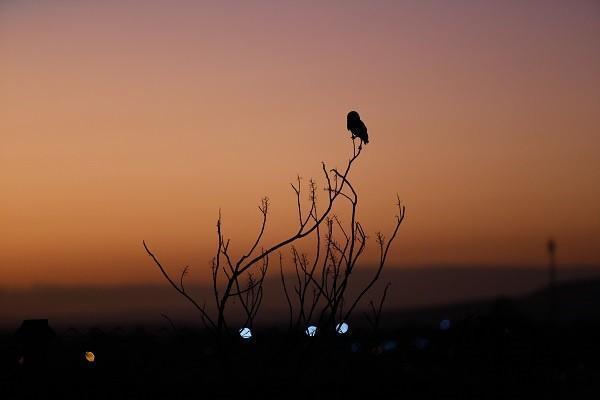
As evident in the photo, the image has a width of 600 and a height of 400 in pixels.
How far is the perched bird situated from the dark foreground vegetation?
195cm

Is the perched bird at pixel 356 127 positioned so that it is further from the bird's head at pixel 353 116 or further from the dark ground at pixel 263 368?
the dark ground at pixel 263 368

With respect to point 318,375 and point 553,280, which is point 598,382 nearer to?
point 318,375

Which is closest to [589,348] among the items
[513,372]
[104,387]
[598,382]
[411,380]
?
[598,382]

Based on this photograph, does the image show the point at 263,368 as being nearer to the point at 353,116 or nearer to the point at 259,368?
the point at 259,368

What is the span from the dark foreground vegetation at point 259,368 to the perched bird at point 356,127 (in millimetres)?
1950

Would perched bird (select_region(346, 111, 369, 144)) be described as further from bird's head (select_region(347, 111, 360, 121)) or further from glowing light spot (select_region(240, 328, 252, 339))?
glowing light spot (select_region(240, 328, 252, 339))

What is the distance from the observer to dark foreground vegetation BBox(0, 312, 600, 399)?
926cm

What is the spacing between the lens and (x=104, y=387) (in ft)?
32.0

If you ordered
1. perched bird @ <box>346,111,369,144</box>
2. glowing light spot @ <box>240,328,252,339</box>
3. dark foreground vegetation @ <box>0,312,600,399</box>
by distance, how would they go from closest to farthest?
1. perched bird @ <box>346,111,369,144</box>
2. dark foreground vegetation @ <box>0,312,600,399</box>
3. glowing light spot @ <box>240,328,252,339</box>

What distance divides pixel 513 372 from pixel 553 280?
150 feet

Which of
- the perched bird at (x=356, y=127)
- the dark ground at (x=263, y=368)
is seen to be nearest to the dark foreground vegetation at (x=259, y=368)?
the dark ground at (x=263, y=368)

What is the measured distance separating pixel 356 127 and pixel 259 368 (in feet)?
9.34

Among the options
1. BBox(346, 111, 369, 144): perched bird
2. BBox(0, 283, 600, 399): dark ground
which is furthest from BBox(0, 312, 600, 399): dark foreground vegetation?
BBox(346, 111, 369, 144): perched bird

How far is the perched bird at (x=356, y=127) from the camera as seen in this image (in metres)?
8.89
